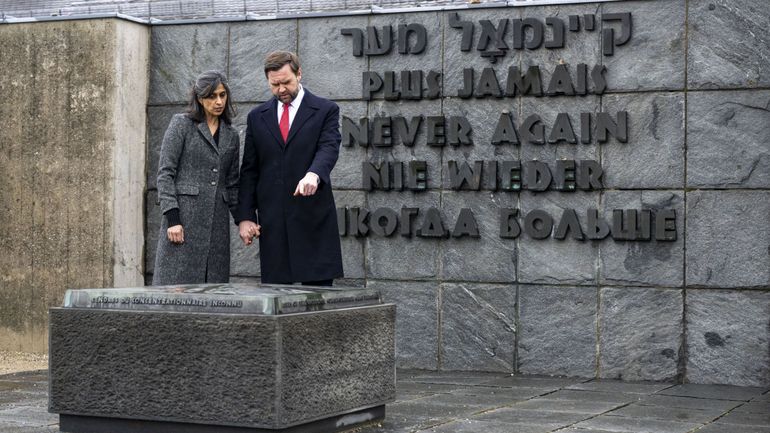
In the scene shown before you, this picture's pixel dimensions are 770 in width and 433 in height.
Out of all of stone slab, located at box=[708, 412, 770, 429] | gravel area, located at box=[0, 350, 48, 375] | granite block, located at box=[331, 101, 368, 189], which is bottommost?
gravel area, located at box=[0, 350, 48, 375]

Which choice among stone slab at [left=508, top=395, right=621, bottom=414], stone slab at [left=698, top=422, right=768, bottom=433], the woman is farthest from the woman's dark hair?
stone slab at [left=698, top=422, right=768, bottom=433]

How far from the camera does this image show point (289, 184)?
307 inches

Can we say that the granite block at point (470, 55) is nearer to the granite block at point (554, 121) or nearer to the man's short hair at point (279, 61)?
the granite block at point (554, 121)

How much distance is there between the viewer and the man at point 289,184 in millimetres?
7734

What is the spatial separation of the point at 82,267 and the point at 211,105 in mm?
3701

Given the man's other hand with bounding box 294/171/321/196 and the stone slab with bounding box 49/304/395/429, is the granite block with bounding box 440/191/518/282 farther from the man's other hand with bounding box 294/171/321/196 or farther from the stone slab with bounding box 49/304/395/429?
the stone slab with bounding box 49/304/395/429

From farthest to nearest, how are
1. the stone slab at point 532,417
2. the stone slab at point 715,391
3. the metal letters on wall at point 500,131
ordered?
1. the metal letters on wall at point 500,131
2. the stone slab at point 715,391
3. the stone slab at point 532,417

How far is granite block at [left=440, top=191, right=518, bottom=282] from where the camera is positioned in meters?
9.88

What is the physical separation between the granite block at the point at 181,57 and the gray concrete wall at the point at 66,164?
0.11m

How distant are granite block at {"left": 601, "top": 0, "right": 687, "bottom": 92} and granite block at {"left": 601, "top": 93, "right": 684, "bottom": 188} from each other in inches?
3.7

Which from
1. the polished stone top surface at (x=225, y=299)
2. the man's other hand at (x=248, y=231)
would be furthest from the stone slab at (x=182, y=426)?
the man's other hand at (x=248, y=231)

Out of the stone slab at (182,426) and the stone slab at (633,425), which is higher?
the stone slab at (182,426)

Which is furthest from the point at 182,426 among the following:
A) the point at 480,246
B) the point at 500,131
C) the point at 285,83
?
the point at 500,131

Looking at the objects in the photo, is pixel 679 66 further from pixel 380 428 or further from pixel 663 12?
pixel 380 428
